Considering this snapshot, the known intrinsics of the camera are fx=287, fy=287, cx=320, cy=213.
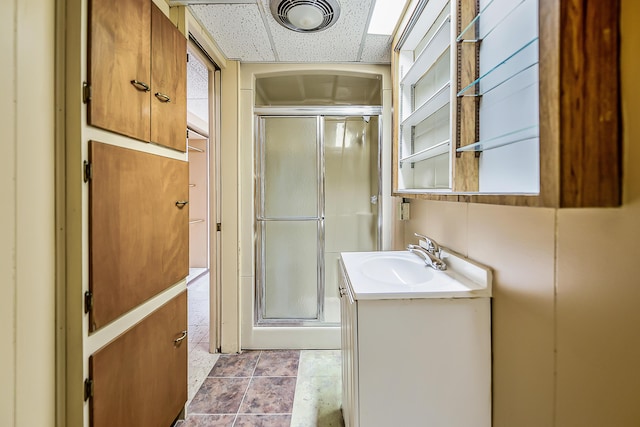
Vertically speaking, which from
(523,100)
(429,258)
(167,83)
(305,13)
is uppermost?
(305,13)

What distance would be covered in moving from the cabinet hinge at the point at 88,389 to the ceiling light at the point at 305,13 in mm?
1913

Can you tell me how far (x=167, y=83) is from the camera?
1.40m

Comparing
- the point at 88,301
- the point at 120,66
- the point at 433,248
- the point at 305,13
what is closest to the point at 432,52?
the point at 305,13

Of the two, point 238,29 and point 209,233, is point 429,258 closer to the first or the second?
point 238,29

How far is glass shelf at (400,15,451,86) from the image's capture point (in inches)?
52.8

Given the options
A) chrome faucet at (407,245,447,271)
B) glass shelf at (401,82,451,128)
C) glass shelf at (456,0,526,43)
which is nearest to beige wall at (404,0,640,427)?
chrome faucet at (407,245,447,271)

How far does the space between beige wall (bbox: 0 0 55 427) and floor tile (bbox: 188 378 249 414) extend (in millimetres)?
962

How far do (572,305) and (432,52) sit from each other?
1.28 meters

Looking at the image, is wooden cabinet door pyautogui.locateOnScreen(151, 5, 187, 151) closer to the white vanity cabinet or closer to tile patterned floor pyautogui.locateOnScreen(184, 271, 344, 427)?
the white vanity cabinet

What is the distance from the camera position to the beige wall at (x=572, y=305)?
0.62 meters

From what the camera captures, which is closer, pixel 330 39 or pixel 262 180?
pixel 330 39

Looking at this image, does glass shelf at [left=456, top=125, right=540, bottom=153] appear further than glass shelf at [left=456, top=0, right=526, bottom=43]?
No

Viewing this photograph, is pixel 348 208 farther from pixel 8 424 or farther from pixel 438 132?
pixel 8 424

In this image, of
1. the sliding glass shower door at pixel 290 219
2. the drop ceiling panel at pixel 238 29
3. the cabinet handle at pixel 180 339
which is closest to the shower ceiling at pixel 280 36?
the drop ceiling panel at pixel 238 29
